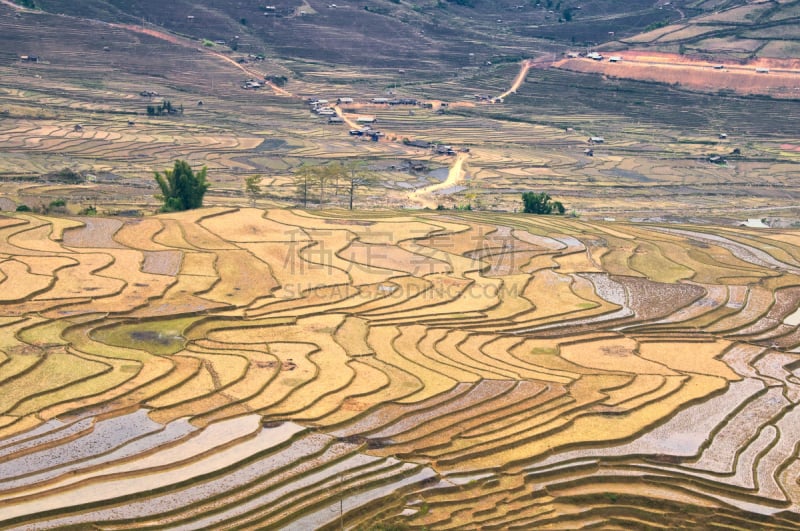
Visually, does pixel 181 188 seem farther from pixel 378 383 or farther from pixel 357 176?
pixel 378 383

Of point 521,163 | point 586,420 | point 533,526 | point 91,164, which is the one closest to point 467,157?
point 521,163

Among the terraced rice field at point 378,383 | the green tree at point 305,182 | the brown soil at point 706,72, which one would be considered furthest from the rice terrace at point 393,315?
the brown soil at point 706,72

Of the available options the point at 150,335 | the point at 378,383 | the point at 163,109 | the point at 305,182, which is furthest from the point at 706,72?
the point at 150,335

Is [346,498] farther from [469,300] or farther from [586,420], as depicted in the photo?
[469,300]

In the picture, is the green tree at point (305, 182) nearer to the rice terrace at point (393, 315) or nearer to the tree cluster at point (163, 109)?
the rice terrace at point (393, 315)

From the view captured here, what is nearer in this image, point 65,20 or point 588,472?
point 588,472

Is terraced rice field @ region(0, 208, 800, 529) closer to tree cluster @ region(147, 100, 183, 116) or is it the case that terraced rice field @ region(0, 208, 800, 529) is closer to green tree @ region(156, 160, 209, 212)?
green tree @ region(156, 160, 209, 212)
